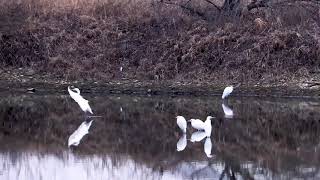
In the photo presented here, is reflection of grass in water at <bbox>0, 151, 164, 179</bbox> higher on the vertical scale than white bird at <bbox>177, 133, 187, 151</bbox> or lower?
higher

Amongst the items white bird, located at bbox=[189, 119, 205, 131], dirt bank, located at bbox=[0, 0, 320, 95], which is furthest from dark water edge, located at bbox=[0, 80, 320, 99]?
white bird, located at bbox=[189, 119, 205, 131]

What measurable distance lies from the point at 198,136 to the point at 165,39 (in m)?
11.1

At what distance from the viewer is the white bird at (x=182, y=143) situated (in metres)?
12.7

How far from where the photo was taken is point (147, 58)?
24484 mm

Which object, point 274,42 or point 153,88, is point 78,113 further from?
point 274,42

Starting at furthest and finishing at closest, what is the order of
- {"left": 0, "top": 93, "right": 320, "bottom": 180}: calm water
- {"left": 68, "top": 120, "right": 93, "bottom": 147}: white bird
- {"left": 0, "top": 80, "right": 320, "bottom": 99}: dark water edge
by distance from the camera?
{"left": 0, "top": 80, "right": 320, "bottom": 99}: dark water edge → {"left": 68, "top": 120, "right": 93, "bottom": 147}: white bird → {"left": 0, "top": 93, "right": 320, "bottom": 180}: calm water

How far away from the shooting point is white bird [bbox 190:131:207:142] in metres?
13.9

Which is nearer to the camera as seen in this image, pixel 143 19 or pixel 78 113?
pixel 78 113

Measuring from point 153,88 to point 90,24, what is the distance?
525 cm

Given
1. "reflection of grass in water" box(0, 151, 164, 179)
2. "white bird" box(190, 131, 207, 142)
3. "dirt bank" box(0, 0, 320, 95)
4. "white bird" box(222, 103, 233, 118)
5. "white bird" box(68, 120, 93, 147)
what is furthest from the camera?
"dirt bank" box(0, 0, 320, 95)

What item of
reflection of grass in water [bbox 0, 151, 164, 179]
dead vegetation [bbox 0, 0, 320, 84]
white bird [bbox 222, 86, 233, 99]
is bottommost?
white bird [bbox 222, 86, 233, 99]

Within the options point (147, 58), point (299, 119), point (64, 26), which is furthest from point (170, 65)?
point (299, 119)

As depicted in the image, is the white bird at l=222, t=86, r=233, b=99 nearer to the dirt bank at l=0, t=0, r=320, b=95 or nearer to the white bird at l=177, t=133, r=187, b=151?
the dirt bank at l=0, t=0, r=320, b=95

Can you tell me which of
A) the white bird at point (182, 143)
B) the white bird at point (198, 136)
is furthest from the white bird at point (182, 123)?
the white bird at point (198, 136)
